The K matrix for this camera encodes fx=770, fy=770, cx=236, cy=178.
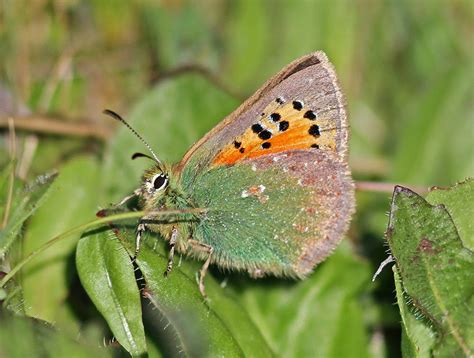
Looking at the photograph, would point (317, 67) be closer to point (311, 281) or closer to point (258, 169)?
point (258, 169)

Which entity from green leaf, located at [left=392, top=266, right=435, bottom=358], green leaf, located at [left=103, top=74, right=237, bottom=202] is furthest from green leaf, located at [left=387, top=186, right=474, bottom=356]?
green leaf, located at [left=103, top=74, right=237, bottom=202]

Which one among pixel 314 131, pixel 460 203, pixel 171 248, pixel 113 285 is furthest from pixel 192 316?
pixel 460 203

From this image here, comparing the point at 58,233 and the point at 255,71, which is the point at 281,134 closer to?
the point at 58,233

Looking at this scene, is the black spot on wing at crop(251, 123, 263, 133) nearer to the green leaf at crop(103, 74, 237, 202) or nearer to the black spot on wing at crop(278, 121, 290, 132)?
the black spot on wing at crop(278, 121, 290, 132)

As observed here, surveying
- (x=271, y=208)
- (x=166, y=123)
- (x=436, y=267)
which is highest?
(x=166, y=123)

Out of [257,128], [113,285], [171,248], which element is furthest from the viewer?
[257,128]

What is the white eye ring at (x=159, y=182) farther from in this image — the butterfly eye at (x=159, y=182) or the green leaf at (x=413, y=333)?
the green leaf at (x=413, y=333)

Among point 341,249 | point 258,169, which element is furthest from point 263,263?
point 341,249

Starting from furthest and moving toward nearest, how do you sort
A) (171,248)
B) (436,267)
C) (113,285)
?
(171,248), (113,285), (436,267)
